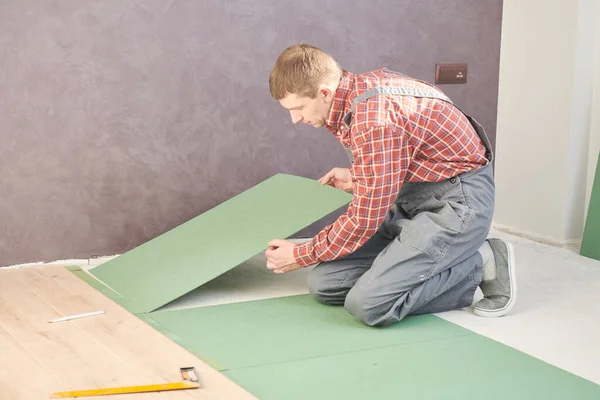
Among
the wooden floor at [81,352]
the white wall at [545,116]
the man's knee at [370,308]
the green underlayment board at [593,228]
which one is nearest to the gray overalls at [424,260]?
the man's knee at [370,308]

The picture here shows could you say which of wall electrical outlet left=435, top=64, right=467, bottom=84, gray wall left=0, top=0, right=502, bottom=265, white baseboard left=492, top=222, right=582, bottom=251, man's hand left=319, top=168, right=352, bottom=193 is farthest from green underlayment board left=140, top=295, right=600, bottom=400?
wall electrical outlet left=435, top=64, right=467, bottom=84

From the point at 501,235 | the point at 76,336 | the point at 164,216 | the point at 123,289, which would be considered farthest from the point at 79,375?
the point at 501,235

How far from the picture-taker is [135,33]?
4.13m

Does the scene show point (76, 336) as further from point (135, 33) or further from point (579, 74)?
point (579, 74)

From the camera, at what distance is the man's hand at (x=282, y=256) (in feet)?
10.6

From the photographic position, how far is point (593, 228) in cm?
426

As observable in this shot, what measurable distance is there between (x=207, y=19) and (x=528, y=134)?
1886 millimetres

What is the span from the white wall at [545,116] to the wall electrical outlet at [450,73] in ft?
0.88

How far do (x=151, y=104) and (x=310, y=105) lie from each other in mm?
1409

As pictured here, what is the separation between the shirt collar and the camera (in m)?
3.04

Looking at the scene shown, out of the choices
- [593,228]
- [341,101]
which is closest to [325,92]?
[341,101]

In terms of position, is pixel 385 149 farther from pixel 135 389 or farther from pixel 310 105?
pixel 135 389

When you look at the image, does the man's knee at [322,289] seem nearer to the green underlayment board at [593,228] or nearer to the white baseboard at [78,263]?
the white baseboard at [78,263]

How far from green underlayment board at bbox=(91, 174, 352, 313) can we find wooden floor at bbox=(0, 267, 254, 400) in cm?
21
